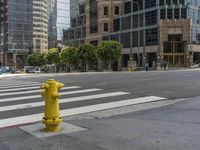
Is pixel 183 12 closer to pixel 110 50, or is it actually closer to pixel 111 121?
pixel 110 50

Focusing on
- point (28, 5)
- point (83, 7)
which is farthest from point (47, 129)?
point (28, 5)

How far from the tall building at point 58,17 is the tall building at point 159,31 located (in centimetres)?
4905

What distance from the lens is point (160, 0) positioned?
273 ft

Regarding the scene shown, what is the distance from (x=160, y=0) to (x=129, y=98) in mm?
72636

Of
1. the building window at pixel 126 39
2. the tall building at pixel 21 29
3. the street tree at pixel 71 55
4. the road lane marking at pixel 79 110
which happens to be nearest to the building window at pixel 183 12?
the building window at pixel 126 39

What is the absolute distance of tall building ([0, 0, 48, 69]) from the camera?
13800 cm

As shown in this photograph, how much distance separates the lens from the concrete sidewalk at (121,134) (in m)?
6.51

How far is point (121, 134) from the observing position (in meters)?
7.31

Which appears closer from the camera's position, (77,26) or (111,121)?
(111,121)

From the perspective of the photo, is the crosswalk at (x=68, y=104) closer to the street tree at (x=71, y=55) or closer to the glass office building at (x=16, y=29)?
the street tree at (x=71, y=55)

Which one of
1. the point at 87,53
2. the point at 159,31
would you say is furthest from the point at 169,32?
the point at 87,53

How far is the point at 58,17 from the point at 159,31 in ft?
238

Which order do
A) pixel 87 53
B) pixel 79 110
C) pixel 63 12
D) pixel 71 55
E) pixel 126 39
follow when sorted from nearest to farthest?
pixel 79 110 < pixel 87 53 < pixel 71 55 < pixel 126 39 < pixel 63 12

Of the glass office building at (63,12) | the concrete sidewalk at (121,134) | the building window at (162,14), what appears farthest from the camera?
the glass office building at (63,12)
